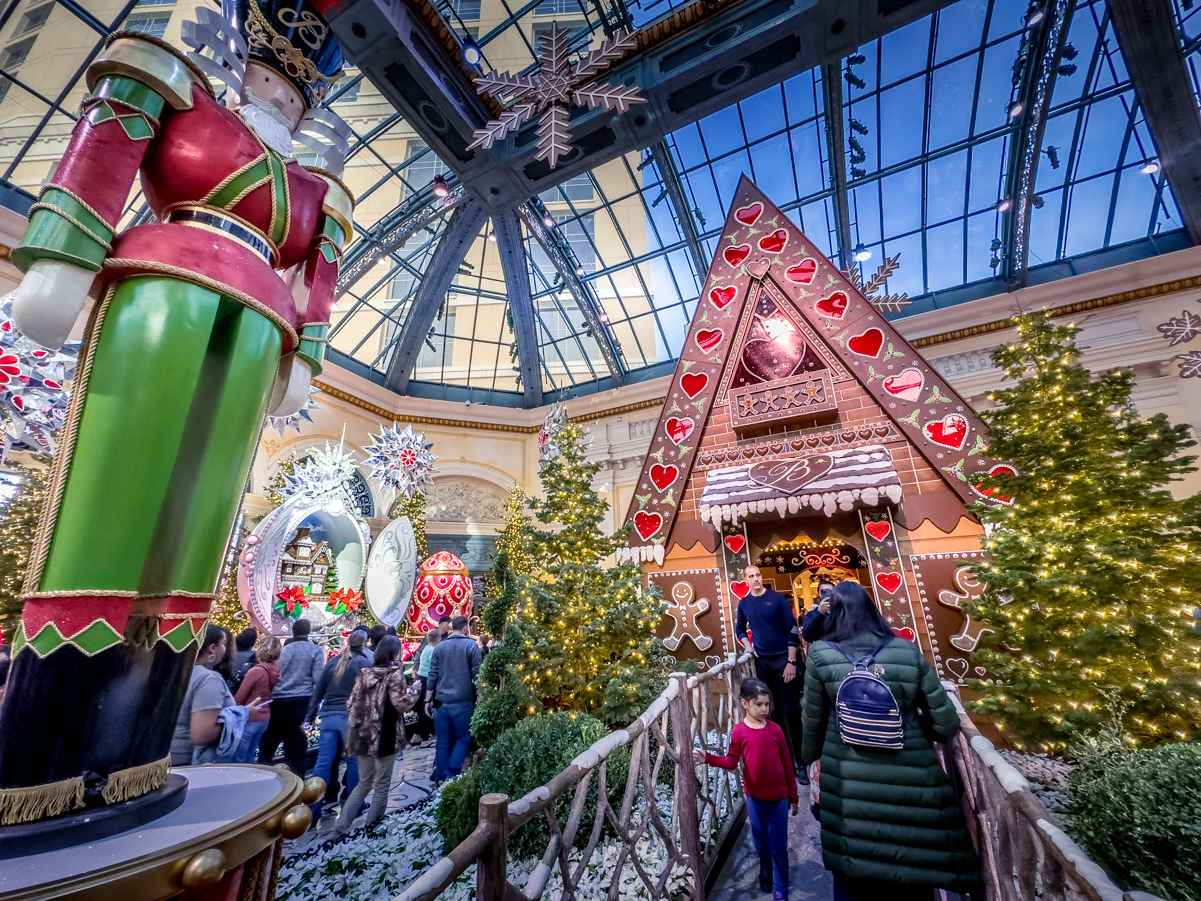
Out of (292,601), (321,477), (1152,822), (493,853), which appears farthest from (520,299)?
(1152,822)

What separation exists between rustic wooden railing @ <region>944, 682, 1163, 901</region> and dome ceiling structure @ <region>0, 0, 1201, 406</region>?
23.0 ft

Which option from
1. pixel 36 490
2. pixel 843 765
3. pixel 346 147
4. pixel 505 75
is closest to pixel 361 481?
pixel 36 490

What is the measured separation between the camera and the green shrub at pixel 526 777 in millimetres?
3076

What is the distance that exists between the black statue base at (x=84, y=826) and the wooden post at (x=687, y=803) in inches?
A: 95.5

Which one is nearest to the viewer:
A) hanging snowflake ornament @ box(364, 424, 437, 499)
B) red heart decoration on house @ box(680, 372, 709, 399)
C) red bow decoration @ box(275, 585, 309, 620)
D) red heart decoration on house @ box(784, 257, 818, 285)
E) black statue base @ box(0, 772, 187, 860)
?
black statue base @ box(0, 772, 187, 860)

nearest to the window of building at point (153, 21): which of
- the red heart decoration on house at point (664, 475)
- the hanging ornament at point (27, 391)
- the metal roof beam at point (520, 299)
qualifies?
the metal roof beam at point (520, 299)

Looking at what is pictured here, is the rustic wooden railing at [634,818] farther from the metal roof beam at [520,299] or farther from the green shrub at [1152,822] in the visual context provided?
the metal roof beam at [520,299]

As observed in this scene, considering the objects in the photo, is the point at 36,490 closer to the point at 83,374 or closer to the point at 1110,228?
the point at 83,374

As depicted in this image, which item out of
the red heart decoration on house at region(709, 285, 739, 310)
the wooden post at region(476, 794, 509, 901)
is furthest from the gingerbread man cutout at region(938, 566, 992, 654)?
the wooden post at region(476, 794, 509, 901)

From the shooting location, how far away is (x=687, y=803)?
274 centimetres

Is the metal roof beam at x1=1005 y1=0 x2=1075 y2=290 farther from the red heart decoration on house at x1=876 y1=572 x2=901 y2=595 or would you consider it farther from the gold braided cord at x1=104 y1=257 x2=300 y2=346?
the gold braided cord at x1=104 y1=257 x2=300 y2=346

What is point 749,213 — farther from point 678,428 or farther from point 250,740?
point 250,740

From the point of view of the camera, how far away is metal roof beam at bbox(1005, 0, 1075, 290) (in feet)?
26.2

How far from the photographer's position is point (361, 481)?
14109 mm
